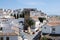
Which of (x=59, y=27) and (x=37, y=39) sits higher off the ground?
(x=59, y=27)

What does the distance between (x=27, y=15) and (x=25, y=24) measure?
5.76 metres

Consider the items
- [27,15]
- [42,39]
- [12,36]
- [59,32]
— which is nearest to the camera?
[12,36]

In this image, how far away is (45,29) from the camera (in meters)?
38.6

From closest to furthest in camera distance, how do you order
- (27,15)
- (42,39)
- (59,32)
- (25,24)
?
(42,39), (59,32), (25,24), (27,15)

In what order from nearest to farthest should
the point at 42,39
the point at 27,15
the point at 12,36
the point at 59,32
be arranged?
the point at 12,36 → the point at 42,39 → the point at 59,32 → the point at 27,15

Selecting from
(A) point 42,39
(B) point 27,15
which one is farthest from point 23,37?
(B) point 27,15

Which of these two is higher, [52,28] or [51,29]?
[52,28]

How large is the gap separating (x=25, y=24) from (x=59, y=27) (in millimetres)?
22394

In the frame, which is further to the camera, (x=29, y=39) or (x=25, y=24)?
(x=25, y=24)

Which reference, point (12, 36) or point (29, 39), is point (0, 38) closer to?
point (12, 36)

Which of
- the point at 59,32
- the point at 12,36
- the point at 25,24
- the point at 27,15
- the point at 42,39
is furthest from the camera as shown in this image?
the point at 27,15

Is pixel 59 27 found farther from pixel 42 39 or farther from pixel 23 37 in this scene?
pixel 23 37

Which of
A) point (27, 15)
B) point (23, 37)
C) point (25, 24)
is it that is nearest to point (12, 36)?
point (23, 37)

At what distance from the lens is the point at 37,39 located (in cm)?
3900
